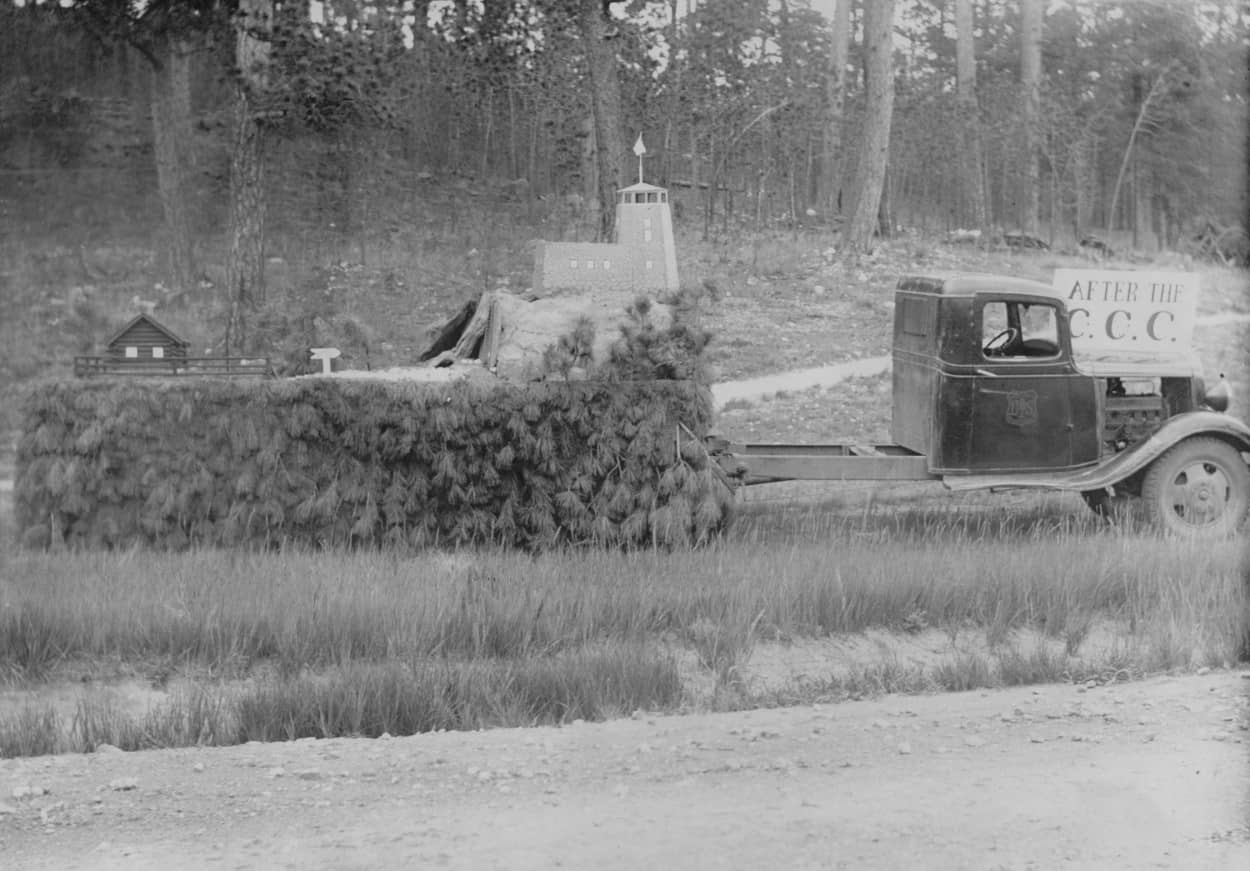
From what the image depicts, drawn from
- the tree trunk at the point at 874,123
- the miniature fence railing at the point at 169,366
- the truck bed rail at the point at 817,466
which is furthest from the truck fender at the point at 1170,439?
the tree trunk at the point at 874,123

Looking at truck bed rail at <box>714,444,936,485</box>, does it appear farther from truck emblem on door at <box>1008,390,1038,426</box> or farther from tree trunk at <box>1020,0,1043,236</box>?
tree trunk at <box>1020,0,1043,236</box>

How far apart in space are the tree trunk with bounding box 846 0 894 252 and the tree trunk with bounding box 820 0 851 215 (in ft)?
20.6

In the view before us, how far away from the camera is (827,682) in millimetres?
6996

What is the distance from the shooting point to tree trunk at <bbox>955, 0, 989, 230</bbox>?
32.2 metres

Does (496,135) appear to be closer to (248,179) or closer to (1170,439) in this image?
(248,179)

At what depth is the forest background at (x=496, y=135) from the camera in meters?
21.9

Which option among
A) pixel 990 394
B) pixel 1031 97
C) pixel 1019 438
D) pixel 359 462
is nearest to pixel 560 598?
pixel 359 462

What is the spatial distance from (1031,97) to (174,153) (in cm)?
1900

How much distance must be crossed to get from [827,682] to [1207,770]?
6.48 feet

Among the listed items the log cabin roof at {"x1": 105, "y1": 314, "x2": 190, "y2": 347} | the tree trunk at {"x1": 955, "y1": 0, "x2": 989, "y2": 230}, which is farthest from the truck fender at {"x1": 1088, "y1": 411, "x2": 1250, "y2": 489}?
the tree trunk at {"x1": 955, "y1": 0, "x2": 989, "y2": 230}

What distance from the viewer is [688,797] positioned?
17.1 ft

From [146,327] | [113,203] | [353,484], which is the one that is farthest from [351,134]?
[353,484]

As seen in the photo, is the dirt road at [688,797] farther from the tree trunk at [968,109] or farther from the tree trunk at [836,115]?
the tree trunk at [968,109]

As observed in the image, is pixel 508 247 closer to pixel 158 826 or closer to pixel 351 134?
pixel 351 134
